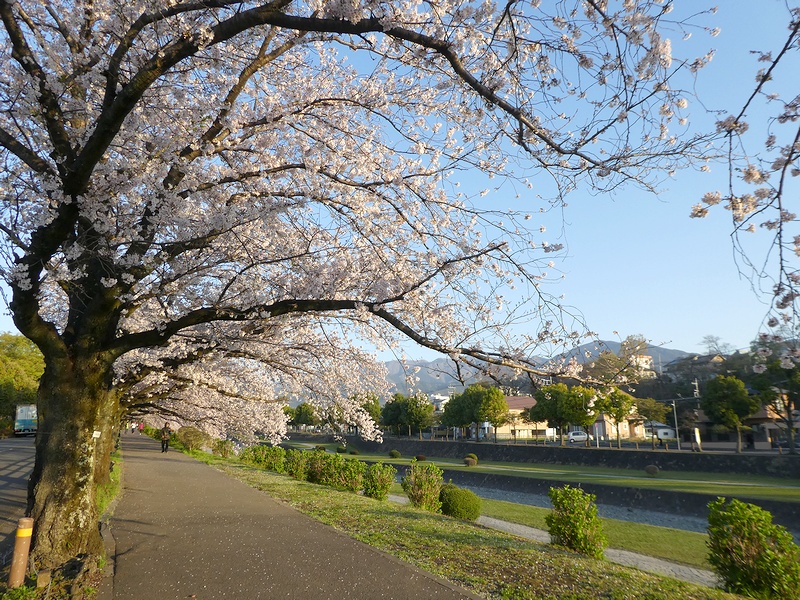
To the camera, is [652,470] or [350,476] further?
[652,470]

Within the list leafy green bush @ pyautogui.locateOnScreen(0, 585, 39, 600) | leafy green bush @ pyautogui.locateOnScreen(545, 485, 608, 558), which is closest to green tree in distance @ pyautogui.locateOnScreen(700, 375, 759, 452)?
leafy green bush @ pyautogui.locateOnScreen(545, 485, 608, 558)

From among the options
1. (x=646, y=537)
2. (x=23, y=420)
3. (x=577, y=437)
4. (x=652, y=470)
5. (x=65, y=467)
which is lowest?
(x=646, y=537)

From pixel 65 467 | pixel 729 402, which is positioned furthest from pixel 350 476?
pixel 729 402

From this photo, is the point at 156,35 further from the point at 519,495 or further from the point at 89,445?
the point at 519,495

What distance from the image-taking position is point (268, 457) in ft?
88.7

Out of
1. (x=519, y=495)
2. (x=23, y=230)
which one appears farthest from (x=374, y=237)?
(x=519, y=495)

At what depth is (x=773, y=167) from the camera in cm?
362

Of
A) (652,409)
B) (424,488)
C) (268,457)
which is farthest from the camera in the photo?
(652,409)

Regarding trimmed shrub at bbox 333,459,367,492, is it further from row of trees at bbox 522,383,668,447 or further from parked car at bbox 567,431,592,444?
parked car at bbox 567,431,592,444

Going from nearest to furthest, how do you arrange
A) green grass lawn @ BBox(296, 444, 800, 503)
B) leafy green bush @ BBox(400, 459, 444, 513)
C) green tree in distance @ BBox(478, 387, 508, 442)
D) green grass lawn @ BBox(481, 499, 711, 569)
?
green grass lawn @ BBox(481, 499, 711, 569) < leafy green bush @ BBox(400, 459, 444, 513) < green grass lawn @ BBox(296, 444, 800, 503) < green tree in distance @ BBox(478, 387, 508, 442)

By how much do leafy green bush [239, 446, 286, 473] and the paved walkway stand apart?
12492 mm

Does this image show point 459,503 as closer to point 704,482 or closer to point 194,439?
point 704,482

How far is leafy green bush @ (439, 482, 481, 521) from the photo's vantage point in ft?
48.1

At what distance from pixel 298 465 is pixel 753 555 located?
18222mm
